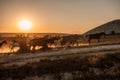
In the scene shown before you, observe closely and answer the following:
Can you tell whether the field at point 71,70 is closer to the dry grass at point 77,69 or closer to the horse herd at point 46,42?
the dry grass at point 77,69

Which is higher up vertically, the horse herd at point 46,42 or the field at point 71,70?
the horse herd at point 46,42

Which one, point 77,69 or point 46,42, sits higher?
point 46,42

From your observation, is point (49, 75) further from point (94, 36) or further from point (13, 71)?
point (94, 36)

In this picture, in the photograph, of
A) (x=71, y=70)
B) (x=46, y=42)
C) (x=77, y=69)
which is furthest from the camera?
(x=46, y=42)

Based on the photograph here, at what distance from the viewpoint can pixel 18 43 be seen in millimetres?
47031

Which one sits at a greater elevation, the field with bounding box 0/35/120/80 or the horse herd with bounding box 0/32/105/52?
the horse herd with bounding box 0/32/105/52

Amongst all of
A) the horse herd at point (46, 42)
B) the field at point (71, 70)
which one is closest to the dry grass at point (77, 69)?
the field at point (71, 70)

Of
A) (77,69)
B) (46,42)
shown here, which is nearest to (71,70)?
(77,69)

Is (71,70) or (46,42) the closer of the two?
(71,70)

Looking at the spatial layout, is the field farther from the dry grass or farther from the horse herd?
the horse herd

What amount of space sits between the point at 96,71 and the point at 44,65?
5048 mm

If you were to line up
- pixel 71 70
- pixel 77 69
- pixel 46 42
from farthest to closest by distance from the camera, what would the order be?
1. pixel 46 42
2. pixel 77 69
3. pixel 71 70

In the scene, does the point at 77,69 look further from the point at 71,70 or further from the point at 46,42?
the point at 46,42

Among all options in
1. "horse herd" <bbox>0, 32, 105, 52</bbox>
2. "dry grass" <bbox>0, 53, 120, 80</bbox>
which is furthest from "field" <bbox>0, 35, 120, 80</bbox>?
"horse herd" <bbox>0, 32, 105, 52</bbox>
